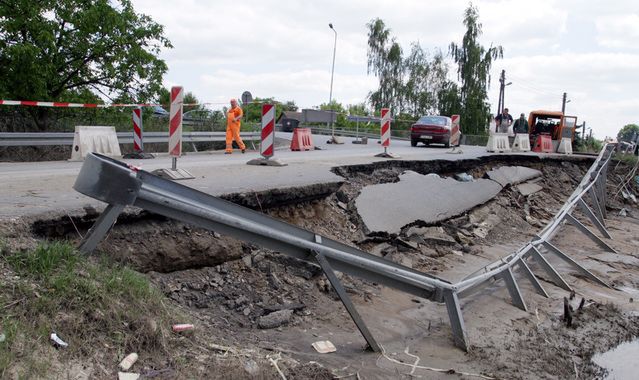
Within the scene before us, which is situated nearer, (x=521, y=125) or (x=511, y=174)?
(x=511, y=174)

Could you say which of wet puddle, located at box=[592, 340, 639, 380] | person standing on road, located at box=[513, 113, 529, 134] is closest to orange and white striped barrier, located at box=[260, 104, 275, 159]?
wet puddle, located at box=[592, 340, 639, 380]

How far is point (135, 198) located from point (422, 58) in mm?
57778

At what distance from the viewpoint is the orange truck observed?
26223mm

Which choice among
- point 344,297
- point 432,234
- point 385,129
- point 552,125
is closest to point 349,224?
point 432,234

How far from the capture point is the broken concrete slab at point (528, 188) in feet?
46.9

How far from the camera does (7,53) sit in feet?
54.8

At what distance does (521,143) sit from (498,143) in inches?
77.8

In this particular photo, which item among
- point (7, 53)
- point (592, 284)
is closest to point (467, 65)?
point (7, 53)

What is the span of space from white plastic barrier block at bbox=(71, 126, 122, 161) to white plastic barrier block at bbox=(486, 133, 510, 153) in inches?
521

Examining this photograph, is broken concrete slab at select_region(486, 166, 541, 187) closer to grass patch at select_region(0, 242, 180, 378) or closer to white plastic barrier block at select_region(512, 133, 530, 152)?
white plastic barrier block at select_region(512, 133, 530, 152)

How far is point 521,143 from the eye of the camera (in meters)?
22.3

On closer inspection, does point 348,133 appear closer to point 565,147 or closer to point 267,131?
point 565,147

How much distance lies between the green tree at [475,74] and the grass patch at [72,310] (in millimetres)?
51502

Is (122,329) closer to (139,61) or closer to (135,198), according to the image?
(135,198)
